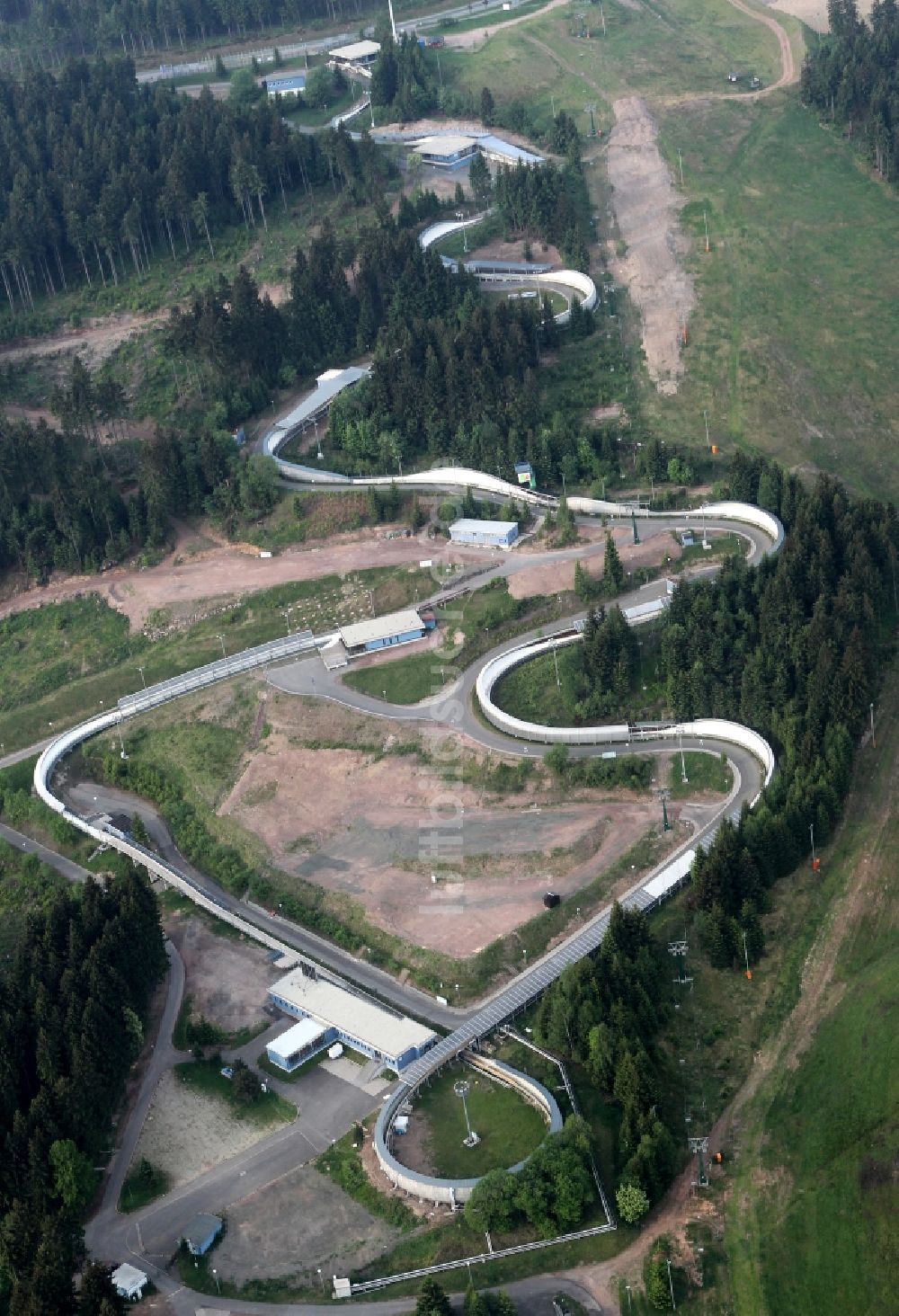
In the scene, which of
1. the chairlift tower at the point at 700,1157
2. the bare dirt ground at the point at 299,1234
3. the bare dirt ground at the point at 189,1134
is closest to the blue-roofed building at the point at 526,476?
the bare dirt ground at the point at 189,1134

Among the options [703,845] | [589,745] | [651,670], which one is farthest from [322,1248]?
[651,670]

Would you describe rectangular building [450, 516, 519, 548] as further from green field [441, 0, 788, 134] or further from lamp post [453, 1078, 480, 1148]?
green field [441, 0, 788, 134]

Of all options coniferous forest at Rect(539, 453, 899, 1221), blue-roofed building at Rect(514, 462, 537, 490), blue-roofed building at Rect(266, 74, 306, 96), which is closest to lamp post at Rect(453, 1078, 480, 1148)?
coniferous forest at Rect(539, 453, 899, 1221)

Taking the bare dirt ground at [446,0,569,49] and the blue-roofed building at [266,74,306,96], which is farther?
the bare dirt ground at [446,0,569,49]

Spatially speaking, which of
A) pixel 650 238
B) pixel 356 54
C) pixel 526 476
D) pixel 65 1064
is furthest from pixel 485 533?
pixel 356 54

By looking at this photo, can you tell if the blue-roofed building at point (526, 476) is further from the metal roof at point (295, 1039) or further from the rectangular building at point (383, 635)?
the metal roof at point (295, 1039)

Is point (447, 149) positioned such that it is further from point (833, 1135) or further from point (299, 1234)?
point (299, 1234)
